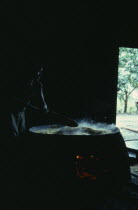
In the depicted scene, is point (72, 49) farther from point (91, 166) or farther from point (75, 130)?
point (91, 166)

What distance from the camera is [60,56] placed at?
4160mm

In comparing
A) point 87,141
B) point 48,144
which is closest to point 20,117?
point 48,144

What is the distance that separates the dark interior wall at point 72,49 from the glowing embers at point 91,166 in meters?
2.06

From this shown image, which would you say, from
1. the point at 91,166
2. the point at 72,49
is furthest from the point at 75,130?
the point at 72,49

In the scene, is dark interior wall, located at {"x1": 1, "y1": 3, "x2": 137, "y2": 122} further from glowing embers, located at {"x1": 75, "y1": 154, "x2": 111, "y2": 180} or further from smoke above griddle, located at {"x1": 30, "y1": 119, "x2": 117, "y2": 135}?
glowing embers, located at {"x1": 75, "y1": 154, "x2": 111, "y2": 180}

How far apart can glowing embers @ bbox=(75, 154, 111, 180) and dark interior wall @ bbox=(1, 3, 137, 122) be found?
2058 mm

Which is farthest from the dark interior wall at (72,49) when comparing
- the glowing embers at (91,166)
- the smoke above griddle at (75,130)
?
the glowing embers at (91,166)

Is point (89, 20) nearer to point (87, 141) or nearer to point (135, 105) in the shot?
point (87, 141)

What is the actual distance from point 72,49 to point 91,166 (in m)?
2.56

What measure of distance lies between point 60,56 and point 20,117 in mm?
1597

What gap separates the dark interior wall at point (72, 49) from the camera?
3832mm

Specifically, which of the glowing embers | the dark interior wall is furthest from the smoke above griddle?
the dark interior wall

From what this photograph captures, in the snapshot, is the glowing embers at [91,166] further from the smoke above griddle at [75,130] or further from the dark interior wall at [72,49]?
the dark interior wall at [72,49]

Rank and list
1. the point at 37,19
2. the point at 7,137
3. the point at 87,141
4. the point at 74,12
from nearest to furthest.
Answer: the point at 87,141 < the point at 7,137 < the point at 37,19 < the point at 74,12
